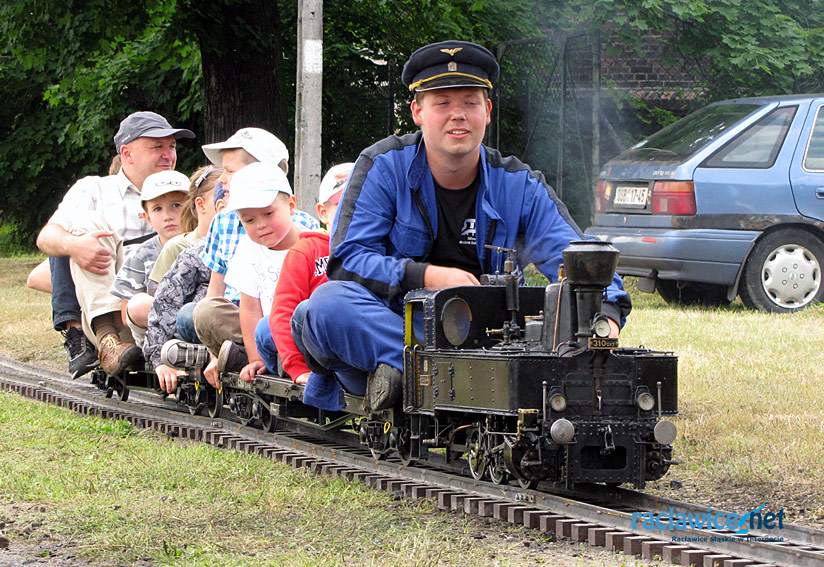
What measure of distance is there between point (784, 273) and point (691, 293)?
1642mm

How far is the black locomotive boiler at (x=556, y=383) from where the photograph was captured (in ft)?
15.8

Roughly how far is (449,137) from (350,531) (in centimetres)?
184

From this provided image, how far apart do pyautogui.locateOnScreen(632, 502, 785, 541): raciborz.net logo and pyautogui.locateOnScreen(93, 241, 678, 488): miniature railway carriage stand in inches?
9.0

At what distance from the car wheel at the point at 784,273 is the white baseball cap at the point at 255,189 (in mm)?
6158

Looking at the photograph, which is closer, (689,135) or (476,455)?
(476,455)

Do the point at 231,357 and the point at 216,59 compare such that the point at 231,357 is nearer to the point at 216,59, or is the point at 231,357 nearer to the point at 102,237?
the point at 102,237

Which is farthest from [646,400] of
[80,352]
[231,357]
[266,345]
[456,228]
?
[80,352]

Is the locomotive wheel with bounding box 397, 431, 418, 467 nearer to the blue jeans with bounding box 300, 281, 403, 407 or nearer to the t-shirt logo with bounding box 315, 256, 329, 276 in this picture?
the blue jeans with bounding box 300, 281, 403, 407

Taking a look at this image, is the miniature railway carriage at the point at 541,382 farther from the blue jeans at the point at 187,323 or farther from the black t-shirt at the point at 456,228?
the blue jeans at the point at 187,323

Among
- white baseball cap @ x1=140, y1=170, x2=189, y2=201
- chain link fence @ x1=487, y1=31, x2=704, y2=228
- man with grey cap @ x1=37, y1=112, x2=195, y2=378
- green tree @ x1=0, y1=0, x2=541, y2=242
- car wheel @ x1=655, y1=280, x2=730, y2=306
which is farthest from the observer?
chain link fence @ x1=487, y1=31, x2=704, y2=228

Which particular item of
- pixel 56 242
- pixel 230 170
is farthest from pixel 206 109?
pixel 230 170

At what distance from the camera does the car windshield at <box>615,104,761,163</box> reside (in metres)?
12.0

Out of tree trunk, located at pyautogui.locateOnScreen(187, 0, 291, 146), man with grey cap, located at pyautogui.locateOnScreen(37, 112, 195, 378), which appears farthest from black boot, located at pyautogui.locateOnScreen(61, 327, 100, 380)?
tree trunk, located at pyautogui.locateOnScreen(187, 0, 291, 146)

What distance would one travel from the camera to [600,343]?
4785 mm
